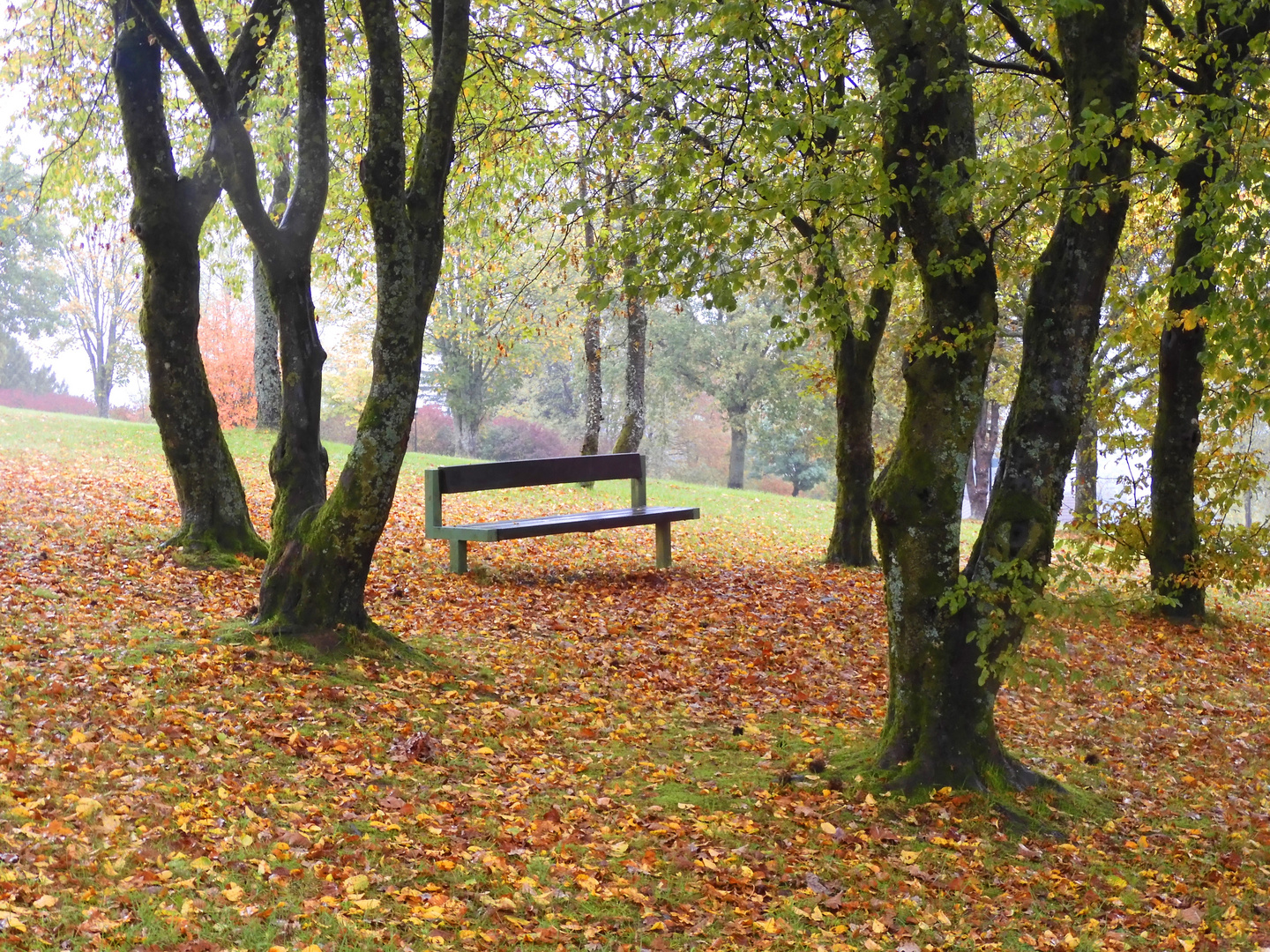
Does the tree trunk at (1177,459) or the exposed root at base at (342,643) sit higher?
the tree trunk at (1177,459)

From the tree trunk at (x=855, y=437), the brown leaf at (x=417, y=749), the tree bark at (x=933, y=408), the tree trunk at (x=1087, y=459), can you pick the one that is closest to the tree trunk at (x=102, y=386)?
the tree trunk at (x=1087, y=459)

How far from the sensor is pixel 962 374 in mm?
5621

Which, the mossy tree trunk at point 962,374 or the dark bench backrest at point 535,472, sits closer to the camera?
the mossy tree trunk at point 962,374

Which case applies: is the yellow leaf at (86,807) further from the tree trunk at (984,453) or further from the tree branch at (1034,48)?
the tree trunk at (984,453)

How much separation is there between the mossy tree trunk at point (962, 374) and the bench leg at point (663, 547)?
594cm

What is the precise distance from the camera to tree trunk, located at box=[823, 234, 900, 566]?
11789 mm

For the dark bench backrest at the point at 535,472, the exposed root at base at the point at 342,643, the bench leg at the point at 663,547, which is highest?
the dark bench backrest at the point at 535,472

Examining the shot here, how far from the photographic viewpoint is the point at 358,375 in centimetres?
3894

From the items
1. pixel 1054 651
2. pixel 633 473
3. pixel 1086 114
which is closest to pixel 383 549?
pixel 633 473

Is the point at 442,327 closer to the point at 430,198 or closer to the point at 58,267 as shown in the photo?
the point at 58,267

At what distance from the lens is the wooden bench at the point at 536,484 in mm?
9883

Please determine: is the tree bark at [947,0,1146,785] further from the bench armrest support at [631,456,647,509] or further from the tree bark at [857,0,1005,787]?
the bench armrest support at [631,456,647,509]

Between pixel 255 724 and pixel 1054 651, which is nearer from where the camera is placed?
pixel 255 724

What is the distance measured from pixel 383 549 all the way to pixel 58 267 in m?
38.2
